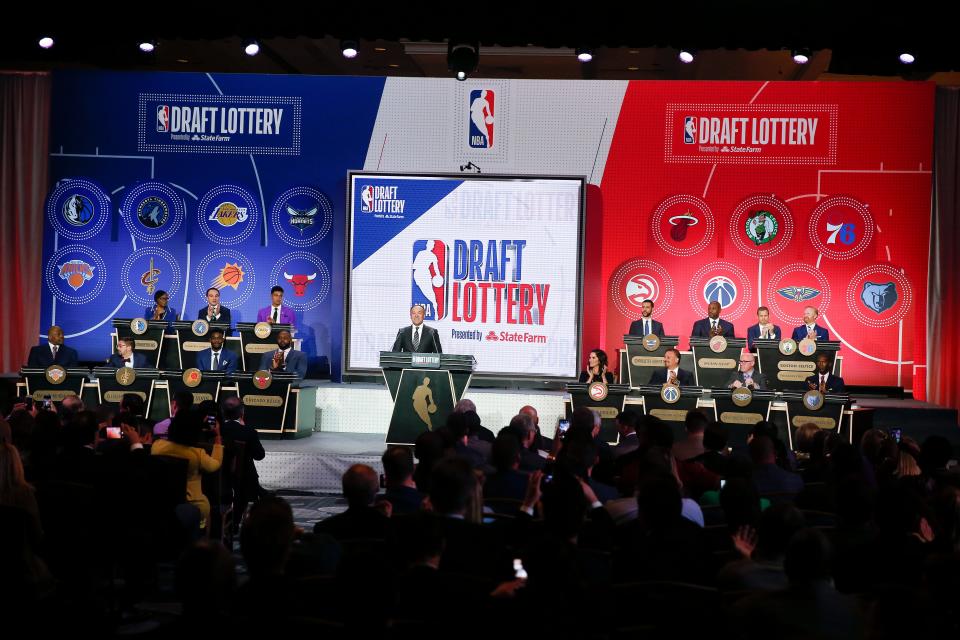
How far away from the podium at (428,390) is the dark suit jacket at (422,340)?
156cm

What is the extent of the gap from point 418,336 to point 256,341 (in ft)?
6.00

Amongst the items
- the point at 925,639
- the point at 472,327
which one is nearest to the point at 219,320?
the point at 472,327

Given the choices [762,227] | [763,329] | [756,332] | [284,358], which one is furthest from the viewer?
[762,227]

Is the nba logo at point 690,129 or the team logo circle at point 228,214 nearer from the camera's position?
the nba logo at point 690,129

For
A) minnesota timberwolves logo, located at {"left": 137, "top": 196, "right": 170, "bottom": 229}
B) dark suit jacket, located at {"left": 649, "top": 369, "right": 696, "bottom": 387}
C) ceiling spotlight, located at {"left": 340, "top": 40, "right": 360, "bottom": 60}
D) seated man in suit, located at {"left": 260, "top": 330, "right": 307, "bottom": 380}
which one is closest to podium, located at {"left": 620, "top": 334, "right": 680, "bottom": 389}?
dark suit jacket, located at {"left": 649, "top": 369, "right": 696, "bottom": 387}

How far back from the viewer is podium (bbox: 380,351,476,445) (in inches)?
401

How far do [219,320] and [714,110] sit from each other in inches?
262

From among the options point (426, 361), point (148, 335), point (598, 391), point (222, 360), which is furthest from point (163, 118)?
point (598, 391)

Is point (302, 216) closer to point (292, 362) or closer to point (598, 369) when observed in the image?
point (292, 362)

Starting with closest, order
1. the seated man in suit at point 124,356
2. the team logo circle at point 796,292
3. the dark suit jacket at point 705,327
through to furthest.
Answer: the seated man in suit at point 124,356, the dark suit jacket at point 705,327, the team logo circle at point 796,292

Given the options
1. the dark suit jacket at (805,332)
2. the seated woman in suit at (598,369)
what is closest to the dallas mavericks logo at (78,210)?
the seated woman in suit at (598,369)

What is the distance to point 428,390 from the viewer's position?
10.2 m

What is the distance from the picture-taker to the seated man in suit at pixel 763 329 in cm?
1238

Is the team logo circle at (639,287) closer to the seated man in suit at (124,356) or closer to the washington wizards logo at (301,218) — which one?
the washington wizards logo at (301,218)
